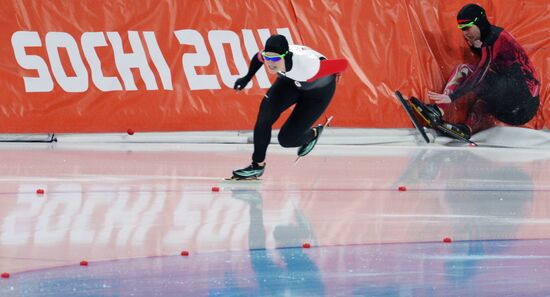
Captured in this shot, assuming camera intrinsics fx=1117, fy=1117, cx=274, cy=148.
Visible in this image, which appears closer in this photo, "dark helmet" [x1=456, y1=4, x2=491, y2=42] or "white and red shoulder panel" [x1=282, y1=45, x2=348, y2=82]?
"white and red shoulder panel" [x1=282, y1=45, x2=348, y2=82]

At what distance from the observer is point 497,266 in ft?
14.6

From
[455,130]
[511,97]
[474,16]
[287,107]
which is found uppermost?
[287,107]

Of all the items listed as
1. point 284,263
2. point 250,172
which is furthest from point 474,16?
point 284,263

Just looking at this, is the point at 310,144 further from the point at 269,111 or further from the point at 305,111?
the point at 269,111

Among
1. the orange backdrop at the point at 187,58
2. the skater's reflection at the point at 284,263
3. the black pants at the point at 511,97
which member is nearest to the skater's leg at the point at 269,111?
the skater's reflection at the point at 284,263

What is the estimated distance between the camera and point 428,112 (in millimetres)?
10430

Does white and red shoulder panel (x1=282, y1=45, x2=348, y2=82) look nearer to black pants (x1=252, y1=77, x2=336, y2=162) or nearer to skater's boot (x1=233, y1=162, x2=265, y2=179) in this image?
black pants (x1=252, y1=77, x2=336, y2=162)

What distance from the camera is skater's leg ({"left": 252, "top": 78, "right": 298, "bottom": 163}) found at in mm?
7312

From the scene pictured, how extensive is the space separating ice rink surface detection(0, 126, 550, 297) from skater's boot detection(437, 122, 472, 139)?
128 cm

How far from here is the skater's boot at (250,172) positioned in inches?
288

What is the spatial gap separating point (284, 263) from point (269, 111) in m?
3.02

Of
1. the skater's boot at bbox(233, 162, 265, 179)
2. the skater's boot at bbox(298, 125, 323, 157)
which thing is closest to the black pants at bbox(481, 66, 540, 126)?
the skater's boot at bbox(298, 125, 323, 157)

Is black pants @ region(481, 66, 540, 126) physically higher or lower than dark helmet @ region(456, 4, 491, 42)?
lower

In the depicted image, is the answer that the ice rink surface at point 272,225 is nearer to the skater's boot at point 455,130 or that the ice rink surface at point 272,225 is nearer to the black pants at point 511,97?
the skater's boot at point 455,130
